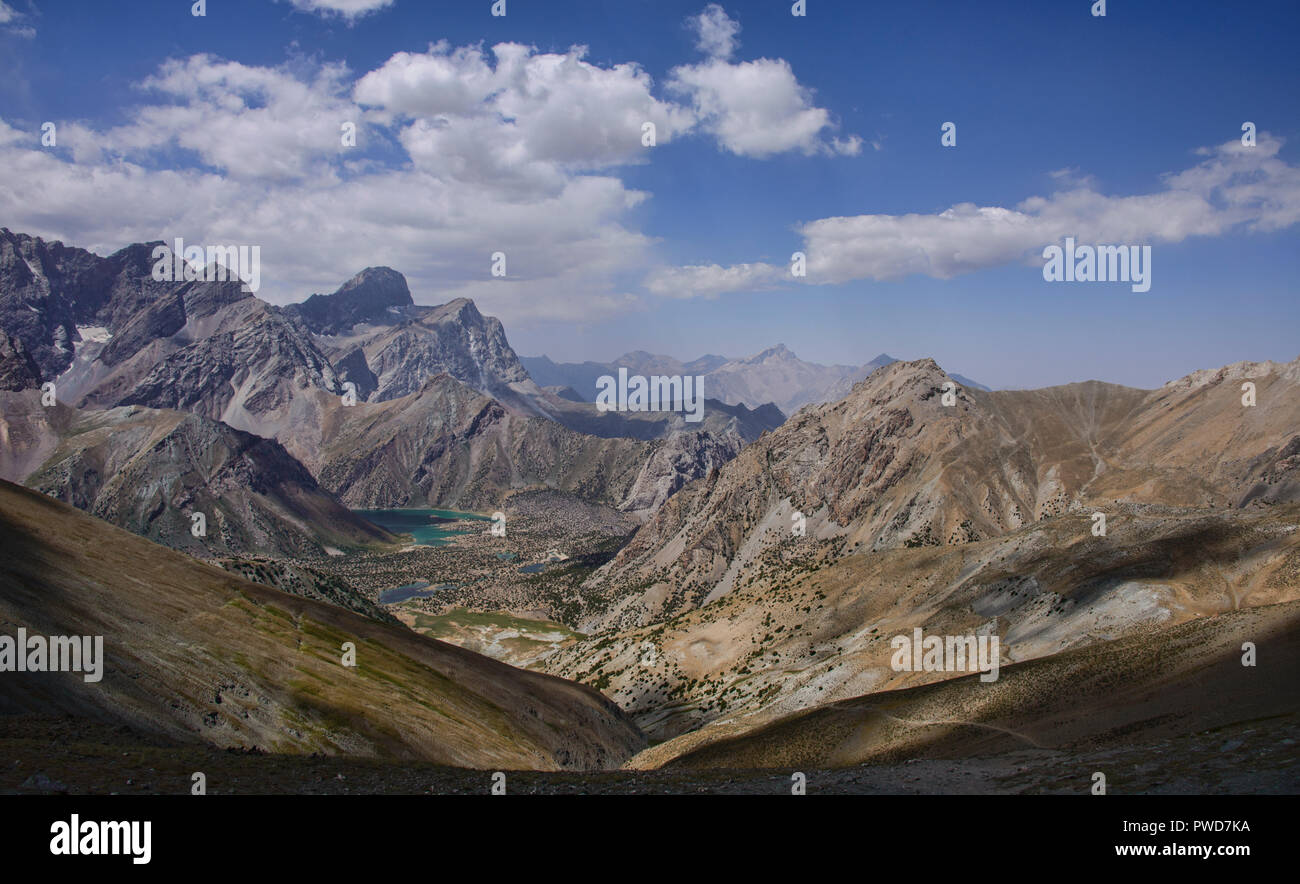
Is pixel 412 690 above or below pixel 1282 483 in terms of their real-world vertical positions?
below

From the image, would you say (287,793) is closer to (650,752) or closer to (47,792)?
(47,792)

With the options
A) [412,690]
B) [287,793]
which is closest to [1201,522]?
[412,690]
